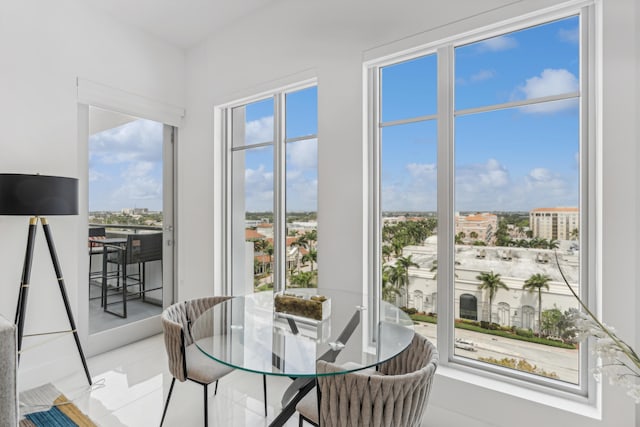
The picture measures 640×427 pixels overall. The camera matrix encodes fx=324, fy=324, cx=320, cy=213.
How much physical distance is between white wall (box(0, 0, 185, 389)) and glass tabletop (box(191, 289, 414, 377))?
1.69 meters

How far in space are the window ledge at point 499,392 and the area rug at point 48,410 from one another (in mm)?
2246

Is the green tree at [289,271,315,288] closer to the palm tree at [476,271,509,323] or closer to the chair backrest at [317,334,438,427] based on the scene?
the palm tree at [476,271,509,323]

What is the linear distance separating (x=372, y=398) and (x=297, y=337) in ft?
1.70

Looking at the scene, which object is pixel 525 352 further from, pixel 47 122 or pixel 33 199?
pixel 47 122

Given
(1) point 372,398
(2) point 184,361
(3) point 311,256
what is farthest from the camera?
(3) point 311,256

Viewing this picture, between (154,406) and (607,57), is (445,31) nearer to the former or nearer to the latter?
(607,57)

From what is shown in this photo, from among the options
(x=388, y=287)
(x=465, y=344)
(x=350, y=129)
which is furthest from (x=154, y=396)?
(x=350, y=129)

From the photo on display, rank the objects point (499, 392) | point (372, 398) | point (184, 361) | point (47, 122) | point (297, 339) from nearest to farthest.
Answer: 1. point (372, 398)
2. point (297, 339)
3. point (184, 361)
4. point (499, 392)
5. point (47, 122)

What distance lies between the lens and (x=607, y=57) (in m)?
1.68

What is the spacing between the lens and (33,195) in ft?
7.07

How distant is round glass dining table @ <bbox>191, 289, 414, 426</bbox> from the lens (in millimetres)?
1388

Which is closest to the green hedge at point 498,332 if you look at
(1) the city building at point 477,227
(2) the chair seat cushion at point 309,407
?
(1) the city building at point 477,227

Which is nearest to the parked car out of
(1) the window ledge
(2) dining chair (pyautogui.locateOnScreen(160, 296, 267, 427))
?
(1) the window ledge

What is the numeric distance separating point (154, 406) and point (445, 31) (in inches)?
127
